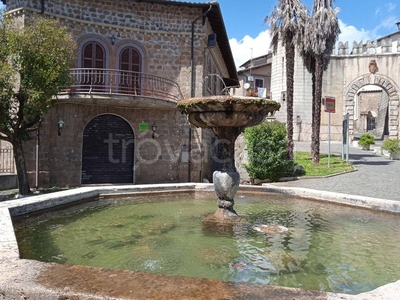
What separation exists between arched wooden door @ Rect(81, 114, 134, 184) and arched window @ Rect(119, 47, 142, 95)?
1.55 metres

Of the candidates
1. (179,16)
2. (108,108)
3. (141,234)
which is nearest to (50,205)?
(141,234)

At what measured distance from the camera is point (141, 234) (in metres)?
5.42

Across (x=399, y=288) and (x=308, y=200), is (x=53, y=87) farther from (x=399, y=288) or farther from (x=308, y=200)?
(x=399, y=288)

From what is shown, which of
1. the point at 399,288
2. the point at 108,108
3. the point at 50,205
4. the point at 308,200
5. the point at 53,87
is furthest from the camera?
the point at 108,108

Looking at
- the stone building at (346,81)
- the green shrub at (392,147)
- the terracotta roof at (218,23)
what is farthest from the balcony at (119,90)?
the stone building at (346,81)

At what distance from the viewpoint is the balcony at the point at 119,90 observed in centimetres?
1394

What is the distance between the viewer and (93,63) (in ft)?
51.1

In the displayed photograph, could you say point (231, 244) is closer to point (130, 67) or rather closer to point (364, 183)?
point (364, 183)

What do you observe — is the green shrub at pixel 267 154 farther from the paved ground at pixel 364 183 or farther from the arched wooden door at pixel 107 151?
the arched wooden door at pixel 107 151

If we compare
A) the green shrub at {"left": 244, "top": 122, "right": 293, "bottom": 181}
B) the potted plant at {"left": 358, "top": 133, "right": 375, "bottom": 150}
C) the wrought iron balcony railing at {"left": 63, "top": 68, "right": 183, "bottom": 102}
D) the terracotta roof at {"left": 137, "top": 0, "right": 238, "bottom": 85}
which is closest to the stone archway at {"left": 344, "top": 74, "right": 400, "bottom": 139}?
the potted plant at {"left": 358, "top": 133, "right": 375, "bottom": 150}

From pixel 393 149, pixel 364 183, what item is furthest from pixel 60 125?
pixel 393 149

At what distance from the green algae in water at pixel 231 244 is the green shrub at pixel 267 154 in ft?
25.4

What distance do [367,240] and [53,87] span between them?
9.31 m

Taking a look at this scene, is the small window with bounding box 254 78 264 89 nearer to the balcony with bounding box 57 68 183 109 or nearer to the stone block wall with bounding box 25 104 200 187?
the balcony with bounding box 57 68 183 109
